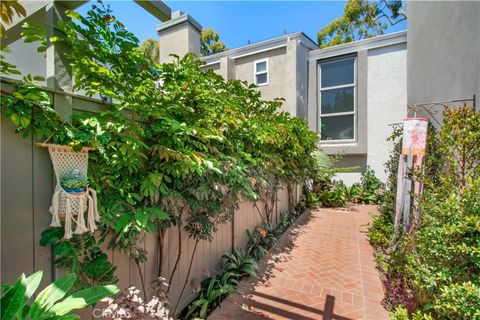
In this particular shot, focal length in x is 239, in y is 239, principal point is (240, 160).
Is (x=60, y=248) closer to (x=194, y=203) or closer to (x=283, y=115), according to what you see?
(x=194, y=203)

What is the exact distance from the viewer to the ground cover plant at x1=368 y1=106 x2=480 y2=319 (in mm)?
2035

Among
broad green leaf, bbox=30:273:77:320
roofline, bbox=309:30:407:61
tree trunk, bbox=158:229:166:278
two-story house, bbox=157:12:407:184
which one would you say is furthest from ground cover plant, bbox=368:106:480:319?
roofline, bbox=309:30:407:61

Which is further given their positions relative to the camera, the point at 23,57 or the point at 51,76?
the point at 23,57

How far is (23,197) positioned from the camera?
61.6 inches

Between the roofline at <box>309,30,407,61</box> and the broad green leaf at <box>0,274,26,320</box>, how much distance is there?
12028 millimetres

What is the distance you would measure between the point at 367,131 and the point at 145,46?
17.5m

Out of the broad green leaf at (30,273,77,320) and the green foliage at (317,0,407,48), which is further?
the green foliage at (317,0,407,48)

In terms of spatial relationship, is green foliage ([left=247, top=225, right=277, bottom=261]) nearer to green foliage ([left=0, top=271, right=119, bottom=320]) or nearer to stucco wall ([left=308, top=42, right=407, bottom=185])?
green foliage ([left=0, top=271, right=119, bottom=320])

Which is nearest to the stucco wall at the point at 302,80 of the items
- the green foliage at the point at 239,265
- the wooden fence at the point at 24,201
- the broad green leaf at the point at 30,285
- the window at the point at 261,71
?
the window at the point at 261,71

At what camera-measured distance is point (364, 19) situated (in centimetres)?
1788

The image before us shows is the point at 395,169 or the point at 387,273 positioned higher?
the point at 395,169

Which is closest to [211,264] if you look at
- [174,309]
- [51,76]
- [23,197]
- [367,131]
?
[174,309]

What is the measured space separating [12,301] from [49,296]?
0.15 meters

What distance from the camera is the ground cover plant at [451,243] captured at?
204 cm
